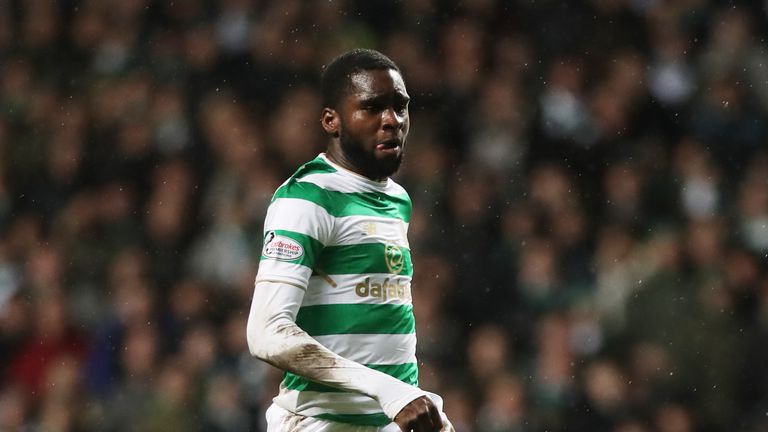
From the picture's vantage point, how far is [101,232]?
8.30 meters

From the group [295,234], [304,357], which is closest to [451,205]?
[295,234]

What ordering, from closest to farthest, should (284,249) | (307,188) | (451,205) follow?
1. (284,249)
2. (307,188)
3. (451,205)

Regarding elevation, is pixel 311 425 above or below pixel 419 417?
below

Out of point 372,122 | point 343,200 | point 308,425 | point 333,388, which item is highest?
point 372,122

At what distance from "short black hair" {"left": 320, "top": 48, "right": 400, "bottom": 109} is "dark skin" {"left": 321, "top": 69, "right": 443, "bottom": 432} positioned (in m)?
0.02

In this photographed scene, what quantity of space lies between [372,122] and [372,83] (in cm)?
11

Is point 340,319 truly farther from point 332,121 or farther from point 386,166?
point 332,121

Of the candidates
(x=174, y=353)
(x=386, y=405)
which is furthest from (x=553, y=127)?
(x=386, y=405)

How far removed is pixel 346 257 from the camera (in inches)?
133

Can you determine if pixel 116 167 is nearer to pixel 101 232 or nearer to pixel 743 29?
pixel 101 232

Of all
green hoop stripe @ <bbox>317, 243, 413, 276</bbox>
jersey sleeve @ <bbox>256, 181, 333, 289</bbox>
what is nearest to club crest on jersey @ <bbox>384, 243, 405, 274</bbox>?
green hoop stripe @ <bbox>317, 243, 413, 276</bbox>

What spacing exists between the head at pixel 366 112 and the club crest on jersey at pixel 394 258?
22cm

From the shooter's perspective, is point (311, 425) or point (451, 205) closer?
point (311, 425)

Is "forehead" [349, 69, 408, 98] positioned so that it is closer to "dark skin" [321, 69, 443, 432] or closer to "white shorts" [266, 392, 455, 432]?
"dark skin" [321, 69, 443, 432]
